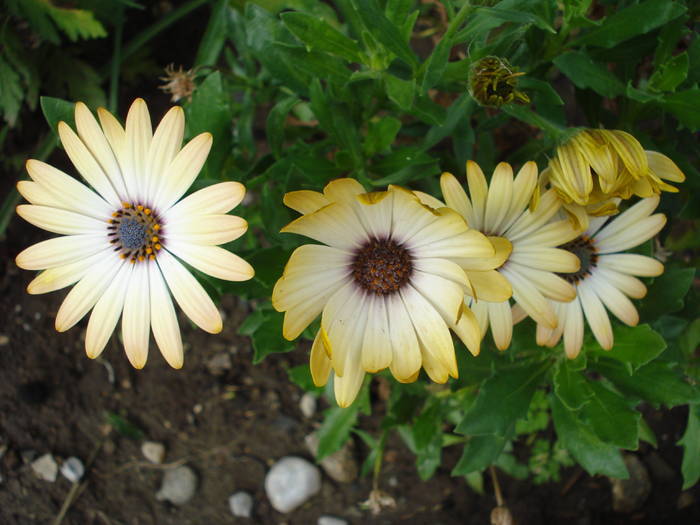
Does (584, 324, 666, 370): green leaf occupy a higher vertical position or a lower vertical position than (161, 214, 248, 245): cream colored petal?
higher

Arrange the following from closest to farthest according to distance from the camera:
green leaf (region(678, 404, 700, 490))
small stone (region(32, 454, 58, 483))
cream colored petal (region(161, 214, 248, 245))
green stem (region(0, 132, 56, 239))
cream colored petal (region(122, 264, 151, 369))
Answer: cream colored petal (region(161, 214, 248, 245)) → cream colored petal (region(122, 264, 151, 369)) → green leaf (region(678, 404, 700, 490)) → green stem (region(0, 132, 56, 239)) → small stone (region(32, 454, 58, 483))

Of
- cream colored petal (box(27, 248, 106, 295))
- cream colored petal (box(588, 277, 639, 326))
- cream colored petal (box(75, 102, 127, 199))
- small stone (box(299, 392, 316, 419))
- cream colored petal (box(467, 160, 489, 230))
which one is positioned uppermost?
small stone (box(299, 392, 316, 419))

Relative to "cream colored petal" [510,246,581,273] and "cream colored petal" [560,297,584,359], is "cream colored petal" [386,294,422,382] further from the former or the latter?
"cream colored petal" [560,297,584,359]

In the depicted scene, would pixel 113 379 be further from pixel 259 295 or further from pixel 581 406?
pixel 581 406

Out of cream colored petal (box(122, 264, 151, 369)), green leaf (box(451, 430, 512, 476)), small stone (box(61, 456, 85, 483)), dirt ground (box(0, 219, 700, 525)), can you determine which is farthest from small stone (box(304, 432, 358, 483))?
cream colored petal (box(122, 264, 151, 369))

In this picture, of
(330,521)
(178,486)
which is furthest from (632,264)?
(178,486)

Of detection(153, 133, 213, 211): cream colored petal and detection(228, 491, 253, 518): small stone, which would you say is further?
detection(228, 491, 253, 518): small stone

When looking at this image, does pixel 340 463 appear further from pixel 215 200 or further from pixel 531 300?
pixel 215 200
